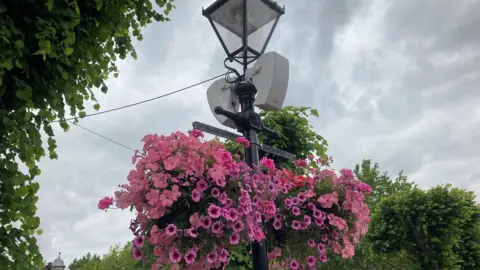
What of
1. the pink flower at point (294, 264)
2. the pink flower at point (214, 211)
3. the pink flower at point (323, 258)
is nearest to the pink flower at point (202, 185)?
the pink flower at point (214, 211)

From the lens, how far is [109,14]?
291 centimetres

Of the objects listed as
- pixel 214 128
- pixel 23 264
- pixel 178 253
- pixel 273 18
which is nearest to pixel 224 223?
pixel 178 253

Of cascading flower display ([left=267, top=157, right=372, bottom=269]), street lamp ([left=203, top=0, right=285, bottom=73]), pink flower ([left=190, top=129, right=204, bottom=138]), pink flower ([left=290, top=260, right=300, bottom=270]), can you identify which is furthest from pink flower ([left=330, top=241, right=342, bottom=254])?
street lamp ([left=203, top=0, right=285, bottom=73])

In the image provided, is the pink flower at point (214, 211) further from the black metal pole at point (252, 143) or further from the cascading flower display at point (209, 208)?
the black metal pole at point (252, 143)

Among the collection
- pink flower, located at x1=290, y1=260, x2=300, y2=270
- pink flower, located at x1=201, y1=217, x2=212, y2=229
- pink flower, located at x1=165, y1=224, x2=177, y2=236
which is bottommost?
pink flower, located at x1=290, y1=260, x2=300, y2=270

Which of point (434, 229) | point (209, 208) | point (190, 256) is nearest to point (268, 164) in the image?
point (209, 208)

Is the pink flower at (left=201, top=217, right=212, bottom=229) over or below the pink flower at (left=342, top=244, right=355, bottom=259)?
over

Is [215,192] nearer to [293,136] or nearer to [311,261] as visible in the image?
[311,261]

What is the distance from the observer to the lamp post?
2822mm

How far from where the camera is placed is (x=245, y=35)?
297 centimetres

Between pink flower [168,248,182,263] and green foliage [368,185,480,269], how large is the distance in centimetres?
897

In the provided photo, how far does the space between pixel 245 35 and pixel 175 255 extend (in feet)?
5.60

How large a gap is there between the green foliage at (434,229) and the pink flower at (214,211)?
29.2 feet

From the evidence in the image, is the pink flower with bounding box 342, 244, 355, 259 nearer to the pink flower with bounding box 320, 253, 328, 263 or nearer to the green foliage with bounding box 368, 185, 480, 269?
the pink flower with bounding box 320, 253, 328, 263
